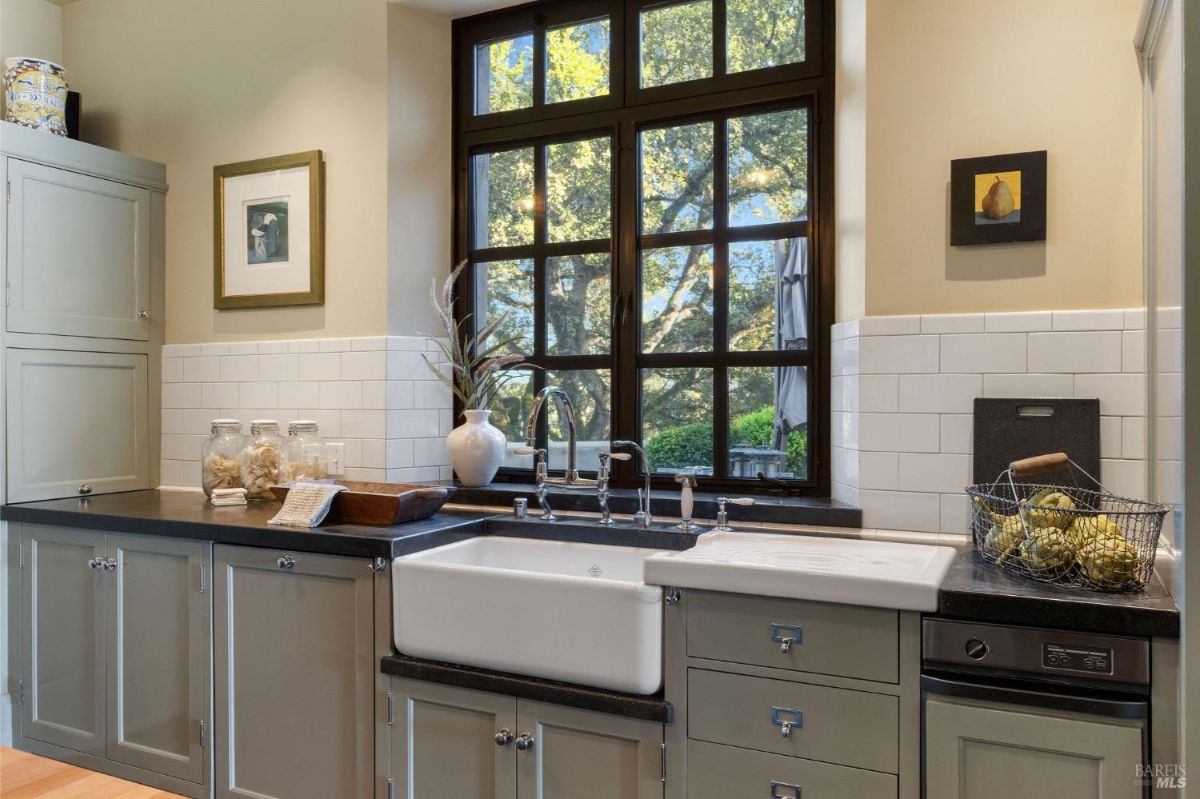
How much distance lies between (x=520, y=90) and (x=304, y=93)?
82 centimetres

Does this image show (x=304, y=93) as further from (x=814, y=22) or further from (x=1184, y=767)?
(x=1184, y=767)

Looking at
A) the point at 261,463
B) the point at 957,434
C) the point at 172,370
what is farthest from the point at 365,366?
the point at 957,434

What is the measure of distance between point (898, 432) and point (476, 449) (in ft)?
4.57

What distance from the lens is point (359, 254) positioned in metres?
3.02

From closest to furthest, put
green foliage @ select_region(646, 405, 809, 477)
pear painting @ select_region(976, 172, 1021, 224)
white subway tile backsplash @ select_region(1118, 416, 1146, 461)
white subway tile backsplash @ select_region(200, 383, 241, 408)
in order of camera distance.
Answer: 1. white subway tile backsplash @ select_region(1118, 416, 1146, 461)
2. pear painting @ select_region(976, 172, 1021, 224)
3. green foliage @ select_region(646, 405, 809, 477)
4. white subway tile backsplash @ select_region(200, 383, 241, 408)

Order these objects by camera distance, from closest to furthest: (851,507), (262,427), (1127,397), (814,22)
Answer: (1127,397) < (851,507) < (814,22) < (262,427)

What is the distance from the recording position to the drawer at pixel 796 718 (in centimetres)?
166

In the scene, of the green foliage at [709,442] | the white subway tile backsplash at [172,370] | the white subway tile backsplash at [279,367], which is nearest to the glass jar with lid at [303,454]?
the white subway tile backsplash at [279,367]

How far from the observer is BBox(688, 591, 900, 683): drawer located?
5.49ft

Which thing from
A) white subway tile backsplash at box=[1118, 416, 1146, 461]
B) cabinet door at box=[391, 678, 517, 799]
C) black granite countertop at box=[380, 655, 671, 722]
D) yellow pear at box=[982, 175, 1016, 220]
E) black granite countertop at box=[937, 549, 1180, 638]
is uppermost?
yellow pear at box=[982, 175, 1016, 220]

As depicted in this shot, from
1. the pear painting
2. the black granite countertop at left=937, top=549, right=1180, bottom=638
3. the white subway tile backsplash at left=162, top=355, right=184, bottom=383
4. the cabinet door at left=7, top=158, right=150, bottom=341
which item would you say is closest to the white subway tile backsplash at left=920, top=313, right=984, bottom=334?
the pear painting

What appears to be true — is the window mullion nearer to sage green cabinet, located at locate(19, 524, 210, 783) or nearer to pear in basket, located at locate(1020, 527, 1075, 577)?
pear in basket, located at locate(1020, 527, 1075, 577)

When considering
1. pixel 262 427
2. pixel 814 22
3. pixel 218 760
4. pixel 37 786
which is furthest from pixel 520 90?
pixel 37 786

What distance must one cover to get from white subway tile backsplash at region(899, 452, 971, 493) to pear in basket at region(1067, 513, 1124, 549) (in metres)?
0.43
